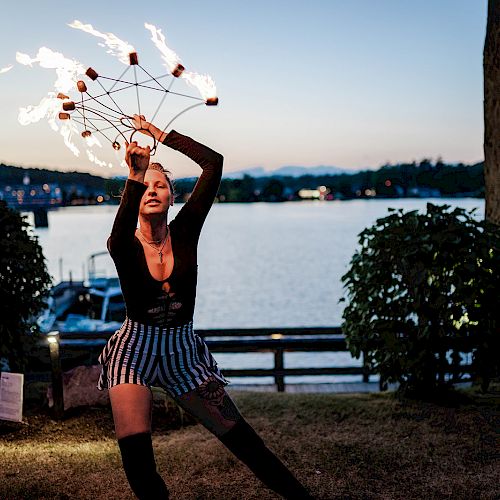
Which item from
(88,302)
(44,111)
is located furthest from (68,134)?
(88,302)

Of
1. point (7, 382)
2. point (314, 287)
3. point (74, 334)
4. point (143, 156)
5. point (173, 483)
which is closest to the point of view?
point (143, 156)

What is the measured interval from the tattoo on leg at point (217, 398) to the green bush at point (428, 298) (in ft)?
11.5

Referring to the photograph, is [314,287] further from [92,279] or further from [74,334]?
[74,334]

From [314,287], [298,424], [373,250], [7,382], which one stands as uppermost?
[373,250]

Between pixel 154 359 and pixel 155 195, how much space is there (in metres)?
0.90

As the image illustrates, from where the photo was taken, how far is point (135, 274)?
11.6ft

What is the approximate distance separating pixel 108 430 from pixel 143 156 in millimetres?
3707

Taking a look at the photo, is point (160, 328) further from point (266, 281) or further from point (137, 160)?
point (266, 281)

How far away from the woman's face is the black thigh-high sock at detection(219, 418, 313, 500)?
49.8 inches

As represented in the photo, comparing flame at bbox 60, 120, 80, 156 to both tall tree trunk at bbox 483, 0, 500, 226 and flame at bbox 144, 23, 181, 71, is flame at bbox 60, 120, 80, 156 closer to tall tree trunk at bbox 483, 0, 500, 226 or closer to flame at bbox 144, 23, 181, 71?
flame at bbox 144, 23, 181, 71

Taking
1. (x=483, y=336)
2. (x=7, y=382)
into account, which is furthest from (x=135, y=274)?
(x=483, y=336)

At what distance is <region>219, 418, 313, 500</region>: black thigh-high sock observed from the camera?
11.8ft

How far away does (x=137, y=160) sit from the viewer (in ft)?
11.2

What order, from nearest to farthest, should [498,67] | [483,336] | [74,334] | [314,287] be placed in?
[483,336], [498,67], [74,334], [314,287]
